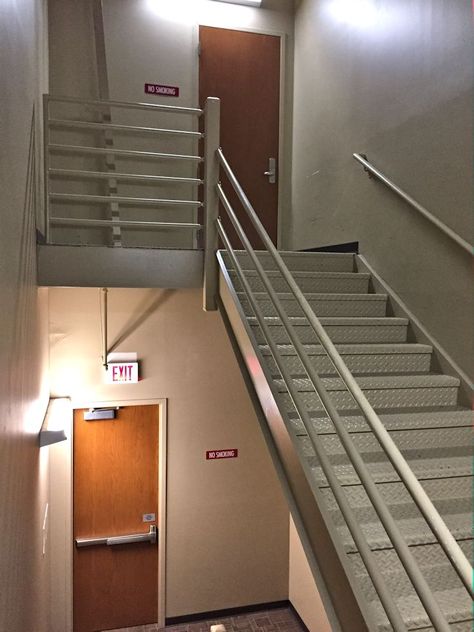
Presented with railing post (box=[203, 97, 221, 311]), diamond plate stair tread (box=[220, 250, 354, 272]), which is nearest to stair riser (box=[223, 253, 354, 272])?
diamond plate stair tread (box=[220, 250, 354, 272])

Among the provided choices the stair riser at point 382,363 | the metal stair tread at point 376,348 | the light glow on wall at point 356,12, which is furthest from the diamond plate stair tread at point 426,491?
the light glow on wall at point 356,12

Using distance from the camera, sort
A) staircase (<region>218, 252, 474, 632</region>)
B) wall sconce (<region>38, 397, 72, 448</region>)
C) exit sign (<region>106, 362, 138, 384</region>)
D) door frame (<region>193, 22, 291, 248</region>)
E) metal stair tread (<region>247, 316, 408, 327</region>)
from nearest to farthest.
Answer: staircase (<region>218, 252, 474, 632</region>) < metal stair tread (<region>247, 316, 408, 327</region>) < wall sconce (<region>38, 397, 72, 448</region>) < exit sign (<region>106, 362, 138, 384</region>) < door frame (<region>193, 22, 291, 248</region>)

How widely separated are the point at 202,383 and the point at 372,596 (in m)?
3.00

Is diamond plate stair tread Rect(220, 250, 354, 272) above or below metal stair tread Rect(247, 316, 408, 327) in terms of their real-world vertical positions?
above

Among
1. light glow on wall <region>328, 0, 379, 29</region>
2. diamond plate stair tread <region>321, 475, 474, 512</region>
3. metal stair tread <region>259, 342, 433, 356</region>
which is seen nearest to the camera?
diamond plate stair tread <region>321, 475, 474, 512</region>

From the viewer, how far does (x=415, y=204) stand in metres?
2.90

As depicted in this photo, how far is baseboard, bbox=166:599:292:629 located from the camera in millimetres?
4449

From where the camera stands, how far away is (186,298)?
4445mm

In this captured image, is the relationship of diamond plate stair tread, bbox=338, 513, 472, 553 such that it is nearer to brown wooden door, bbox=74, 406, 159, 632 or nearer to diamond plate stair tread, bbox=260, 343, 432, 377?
diamond plate stair tread, bbox=260, 343, 432, 377

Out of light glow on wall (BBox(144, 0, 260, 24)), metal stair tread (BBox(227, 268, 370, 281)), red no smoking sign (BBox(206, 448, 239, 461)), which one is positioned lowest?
red no smoking sign (BBox(206, 448, 239, 461))

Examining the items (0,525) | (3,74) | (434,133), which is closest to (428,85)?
(434,133)

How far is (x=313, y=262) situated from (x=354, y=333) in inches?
30.3

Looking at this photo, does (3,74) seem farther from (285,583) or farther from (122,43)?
(285,583)

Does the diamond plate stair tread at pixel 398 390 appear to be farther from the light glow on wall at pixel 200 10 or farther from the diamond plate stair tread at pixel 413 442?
the light glow on wall at pixel 200 10
